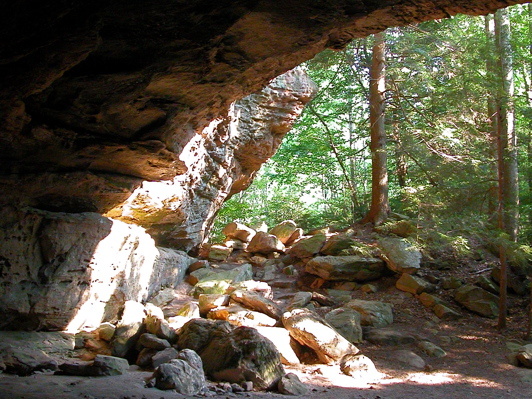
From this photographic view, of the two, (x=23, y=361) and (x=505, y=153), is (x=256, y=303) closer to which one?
(x=23, y=361)

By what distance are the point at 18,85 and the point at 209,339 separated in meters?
4.64

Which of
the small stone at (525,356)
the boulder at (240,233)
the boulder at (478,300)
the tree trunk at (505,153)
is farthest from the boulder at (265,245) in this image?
the small stone at (525,356)

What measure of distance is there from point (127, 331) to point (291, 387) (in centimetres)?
309

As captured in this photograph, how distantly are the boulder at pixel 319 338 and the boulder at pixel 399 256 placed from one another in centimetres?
468

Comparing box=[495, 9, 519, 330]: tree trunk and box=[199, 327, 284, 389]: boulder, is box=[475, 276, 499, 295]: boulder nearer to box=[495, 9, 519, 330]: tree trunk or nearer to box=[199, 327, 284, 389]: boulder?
box=[495, 9, 519, 330]: tree trunk

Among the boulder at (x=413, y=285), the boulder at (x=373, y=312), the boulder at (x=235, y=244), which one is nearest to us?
the boulder at (x=373, y=312)

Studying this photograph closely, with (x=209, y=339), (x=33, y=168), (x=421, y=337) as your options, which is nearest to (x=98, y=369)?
(x=209, y=339)

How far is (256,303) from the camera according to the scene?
363 inches

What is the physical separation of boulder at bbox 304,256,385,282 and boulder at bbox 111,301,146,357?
6277 millimetres

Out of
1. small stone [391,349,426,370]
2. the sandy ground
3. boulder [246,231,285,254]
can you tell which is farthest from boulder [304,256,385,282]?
small stone [391,349,426,370]

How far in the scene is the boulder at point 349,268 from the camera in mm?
12312

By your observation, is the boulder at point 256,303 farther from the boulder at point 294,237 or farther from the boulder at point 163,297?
the boulder at point 294,237

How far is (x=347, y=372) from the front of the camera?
7.11 m

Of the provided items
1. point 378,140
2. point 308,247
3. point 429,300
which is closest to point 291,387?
point 429,300
